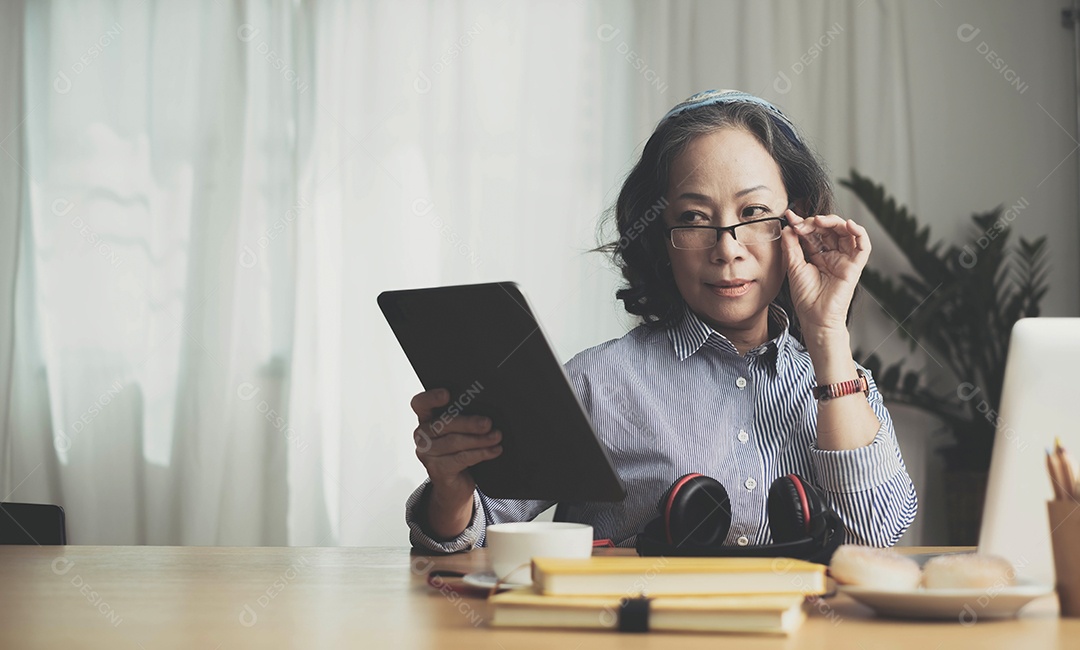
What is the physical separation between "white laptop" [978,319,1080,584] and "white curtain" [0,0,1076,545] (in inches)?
99.2

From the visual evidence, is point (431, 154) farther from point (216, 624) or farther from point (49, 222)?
point (216, 624)

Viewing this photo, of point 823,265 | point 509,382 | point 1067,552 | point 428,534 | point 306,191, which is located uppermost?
point 306,191

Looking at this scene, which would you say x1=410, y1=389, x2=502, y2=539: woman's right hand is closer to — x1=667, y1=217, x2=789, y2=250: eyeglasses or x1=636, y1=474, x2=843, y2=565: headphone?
x1=636, y1=474, x2=843, y2=565: headphone

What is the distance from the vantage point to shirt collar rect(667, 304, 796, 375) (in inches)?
60.2

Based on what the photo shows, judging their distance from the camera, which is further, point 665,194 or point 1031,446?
point 665,194

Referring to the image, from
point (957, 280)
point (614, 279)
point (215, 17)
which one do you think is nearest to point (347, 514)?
point (614, 279)

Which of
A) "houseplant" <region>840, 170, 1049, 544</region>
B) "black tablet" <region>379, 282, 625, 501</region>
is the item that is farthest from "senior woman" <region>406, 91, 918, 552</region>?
"houseplant" <region>840, 170, 1049, 544</region>

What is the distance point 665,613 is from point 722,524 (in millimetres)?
391

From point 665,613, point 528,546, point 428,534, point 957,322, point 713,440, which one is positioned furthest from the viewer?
point 957,322

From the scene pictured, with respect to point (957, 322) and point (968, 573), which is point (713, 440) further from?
point (957, 322)

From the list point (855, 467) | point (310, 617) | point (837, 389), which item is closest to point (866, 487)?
point (855, 467)

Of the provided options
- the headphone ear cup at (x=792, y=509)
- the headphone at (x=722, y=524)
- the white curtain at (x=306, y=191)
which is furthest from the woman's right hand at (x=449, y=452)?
the white curtain at (x=306, y=191)

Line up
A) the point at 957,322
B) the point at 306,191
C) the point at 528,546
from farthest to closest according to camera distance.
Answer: the point at 306,191 < the point at 957,322 < the point at 528,546

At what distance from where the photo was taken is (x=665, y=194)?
1.59m
